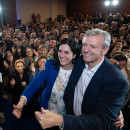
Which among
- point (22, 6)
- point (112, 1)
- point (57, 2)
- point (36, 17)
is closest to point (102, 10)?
point (112, 1)

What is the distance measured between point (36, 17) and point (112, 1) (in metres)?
8.42

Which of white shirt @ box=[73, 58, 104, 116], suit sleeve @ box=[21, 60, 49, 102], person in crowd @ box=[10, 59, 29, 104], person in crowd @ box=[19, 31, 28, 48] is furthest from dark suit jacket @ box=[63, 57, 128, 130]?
person in crowd @ box=[19, 31, 28, 48]

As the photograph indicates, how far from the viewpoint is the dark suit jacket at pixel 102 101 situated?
2.81 feet

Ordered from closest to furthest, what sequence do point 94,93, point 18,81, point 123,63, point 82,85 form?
point 94,93 → point 82,85 → point 123,63 → point 18,81

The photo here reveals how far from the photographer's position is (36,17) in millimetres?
14664

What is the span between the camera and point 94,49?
1.08 meters

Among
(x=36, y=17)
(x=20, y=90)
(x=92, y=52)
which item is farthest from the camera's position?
(x=36, y=17)

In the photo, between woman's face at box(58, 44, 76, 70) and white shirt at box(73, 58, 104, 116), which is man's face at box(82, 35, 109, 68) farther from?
woman's face at box(58, 44, 76, 70)

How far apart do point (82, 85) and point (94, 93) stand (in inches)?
7.7

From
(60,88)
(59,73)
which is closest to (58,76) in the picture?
(59,73)

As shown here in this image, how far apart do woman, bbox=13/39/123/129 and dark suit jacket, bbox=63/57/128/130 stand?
0.48 meters

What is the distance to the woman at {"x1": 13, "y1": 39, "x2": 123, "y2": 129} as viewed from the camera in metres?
1.47

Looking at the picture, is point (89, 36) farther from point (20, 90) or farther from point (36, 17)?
point (36, 17)

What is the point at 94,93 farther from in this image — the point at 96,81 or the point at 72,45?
the point at 72,45
